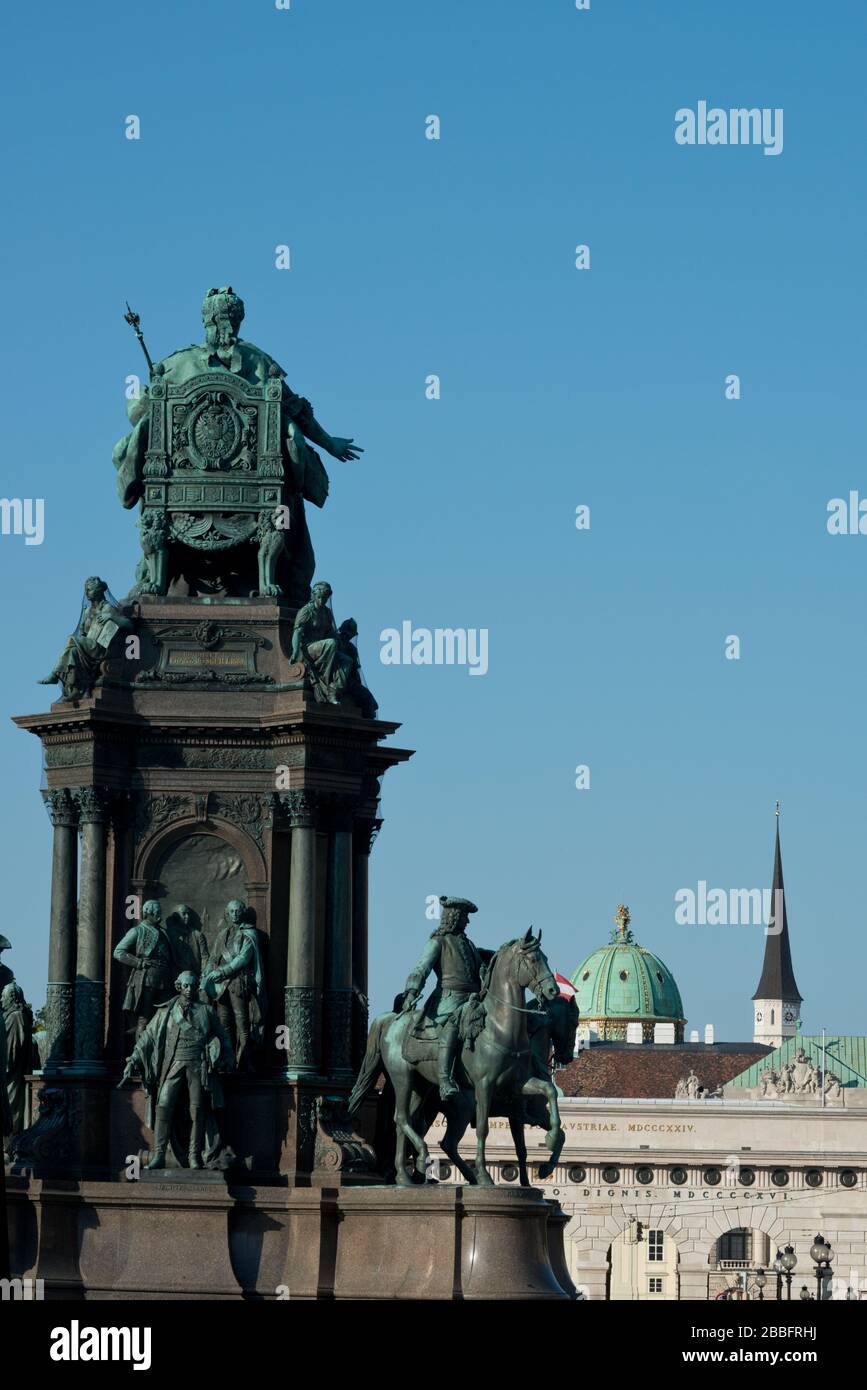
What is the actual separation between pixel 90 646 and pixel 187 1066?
5.88 metres

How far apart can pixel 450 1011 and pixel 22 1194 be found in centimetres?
581

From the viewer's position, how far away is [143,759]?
44562mm

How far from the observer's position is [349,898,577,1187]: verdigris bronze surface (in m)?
42.1

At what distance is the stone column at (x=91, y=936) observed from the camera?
4369 centimetres

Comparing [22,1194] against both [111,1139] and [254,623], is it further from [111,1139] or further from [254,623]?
[254,623]

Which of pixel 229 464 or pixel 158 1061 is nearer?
pixel 158 1061

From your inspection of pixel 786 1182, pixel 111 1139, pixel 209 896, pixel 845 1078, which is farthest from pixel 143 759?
pixel 845 1078

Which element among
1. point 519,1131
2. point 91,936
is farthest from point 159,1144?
point 519,1131

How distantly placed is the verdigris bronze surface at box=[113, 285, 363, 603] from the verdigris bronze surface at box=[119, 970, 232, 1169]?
626 cm

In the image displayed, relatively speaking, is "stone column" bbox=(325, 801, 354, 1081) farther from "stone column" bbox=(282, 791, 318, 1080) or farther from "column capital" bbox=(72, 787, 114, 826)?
"column capital" bbox=(72, 787, 114, 826)

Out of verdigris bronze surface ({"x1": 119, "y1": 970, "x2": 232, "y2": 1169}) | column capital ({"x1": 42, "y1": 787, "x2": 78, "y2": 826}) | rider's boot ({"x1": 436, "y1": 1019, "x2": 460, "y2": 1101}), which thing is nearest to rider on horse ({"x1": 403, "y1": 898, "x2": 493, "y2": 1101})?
rider's boot ({"x1": 436, "y1": 1019, "x2": 460, "y2": 1101})

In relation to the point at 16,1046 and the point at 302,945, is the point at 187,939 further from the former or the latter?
the point at 16,1046

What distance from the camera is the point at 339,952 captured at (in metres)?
43.9

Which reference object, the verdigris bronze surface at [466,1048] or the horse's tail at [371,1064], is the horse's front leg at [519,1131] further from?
the horse's tail at [371,1064]
